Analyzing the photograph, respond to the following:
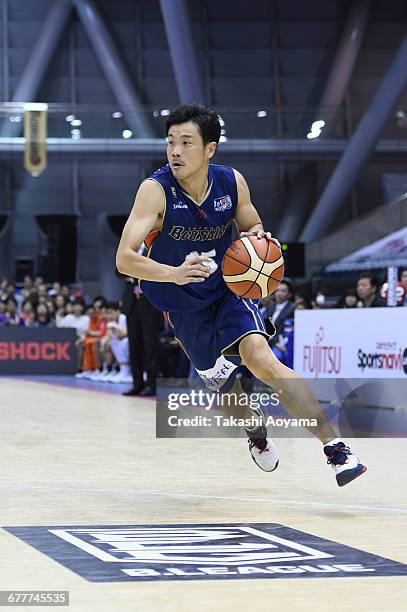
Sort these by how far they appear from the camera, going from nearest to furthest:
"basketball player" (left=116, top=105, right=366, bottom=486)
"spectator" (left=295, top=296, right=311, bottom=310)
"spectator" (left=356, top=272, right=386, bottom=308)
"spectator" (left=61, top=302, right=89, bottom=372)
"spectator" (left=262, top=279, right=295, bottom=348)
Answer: "basketball player" (left=116, top=105, right=366, bottom=486), "spectator" (left=356, top=272, right=386, bottom=308), "spectator" (left=262, top=279, right=295, bottom=348), "spectator" (left=295, top=296, right=311, bottom=310), "spectator" (left=61, top=302, right=89, bottom=372)

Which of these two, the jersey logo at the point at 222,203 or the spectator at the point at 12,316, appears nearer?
the jersey logo at the point at 222,203

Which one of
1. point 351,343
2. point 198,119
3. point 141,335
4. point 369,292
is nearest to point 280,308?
point 369,292

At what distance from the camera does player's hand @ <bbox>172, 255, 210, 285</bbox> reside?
5758mm

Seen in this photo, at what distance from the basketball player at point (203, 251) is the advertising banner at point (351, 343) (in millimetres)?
5071

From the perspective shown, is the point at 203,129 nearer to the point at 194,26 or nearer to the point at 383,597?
the point at 383,597

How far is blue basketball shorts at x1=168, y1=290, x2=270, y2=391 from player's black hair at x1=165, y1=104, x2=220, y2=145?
90 centimetres

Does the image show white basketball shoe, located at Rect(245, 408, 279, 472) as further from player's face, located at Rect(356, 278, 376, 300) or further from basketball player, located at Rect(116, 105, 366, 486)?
player's face, located at Rect(356, 278, 376, 300)

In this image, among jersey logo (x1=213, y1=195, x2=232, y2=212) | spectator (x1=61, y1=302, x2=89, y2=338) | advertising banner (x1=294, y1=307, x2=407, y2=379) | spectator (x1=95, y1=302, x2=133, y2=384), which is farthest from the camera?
Result: spectator (x1=61, y1=302, x2=89, y2=338)

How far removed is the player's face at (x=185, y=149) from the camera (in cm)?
623

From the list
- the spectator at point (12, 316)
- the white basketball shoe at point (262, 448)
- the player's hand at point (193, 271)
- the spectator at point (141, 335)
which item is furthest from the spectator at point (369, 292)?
the spectator at point (12, 316)

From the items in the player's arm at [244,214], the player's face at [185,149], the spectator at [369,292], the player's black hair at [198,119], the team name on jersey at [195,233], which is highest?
the player's black hair at [198,119]

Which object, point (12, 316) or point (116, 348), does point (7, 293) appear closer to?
point (12, 316)

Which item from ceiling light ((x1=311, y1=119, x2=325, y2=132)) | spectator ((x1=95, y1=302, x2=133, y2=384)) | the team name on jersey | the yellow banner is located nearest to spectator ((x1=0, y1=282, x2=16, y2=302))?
the yellow banner

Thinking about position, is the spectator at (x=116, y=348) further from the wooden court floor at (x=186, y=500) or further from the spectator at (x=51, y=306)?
the wooden court floor at (x=186, y=500)
